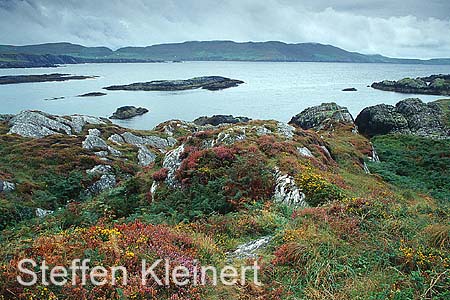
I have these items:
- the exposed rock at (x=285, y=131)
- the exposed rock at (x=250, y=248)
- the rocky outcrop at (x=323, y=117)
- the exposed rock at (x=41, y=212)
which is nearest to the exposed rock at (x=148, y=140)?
the rocky outcrop at (x=323, y=117)

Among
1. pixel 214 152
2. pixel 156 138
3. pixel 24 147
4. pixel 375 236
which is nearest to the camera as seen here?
pixel 375 236

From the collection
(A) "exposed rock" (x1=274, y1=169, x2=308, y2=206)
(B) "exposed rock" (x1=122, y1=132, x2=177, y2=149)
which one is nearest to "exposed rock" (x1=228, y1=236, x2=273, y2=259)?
(A) "exposed rock" (x1=274, y1=169, x2=308, y2=206)

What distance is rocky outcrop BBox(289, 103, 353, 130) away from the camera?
6406cm

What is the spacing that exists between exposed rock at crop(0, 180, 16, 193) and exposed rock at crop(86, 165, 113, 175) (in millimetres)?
6063

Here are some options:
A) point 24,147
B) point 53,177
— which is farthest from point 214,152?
point 24,147

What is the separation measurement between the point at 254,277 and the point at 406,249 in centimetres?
376

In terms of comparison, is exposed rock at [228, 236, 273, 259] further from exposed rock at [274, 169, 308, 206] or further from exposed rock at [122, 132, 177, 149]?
exposed rock at [122, 132, 177, 149]

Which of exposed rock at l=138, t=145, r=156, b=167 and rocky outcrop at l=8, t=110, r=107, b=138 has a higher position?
rocky outcrop at l=8, t=110, r=107, b=138

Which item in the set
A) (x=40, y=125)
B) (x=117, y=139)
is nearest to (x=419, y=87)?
(x=117, y=139)

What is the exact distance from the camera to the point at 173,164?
2114 centimetres

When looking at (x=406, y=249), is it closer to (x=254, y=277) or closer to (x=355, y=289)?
(x=355, y=289)

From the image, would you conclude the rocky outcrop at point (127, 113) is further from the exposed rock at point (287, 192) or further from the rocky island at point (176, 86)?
the exposed rock at point (287, 192)

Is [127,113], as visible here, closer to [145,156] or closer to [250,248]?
[145,156]

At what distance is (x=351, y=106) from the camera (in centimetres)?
11306
